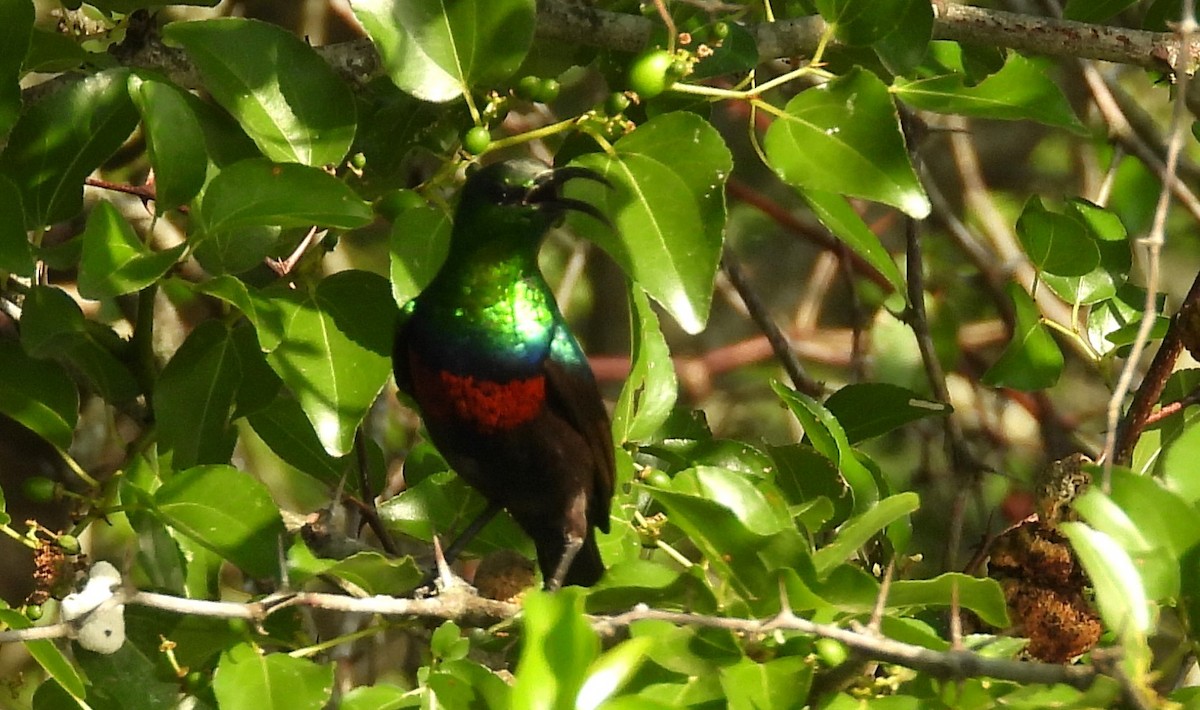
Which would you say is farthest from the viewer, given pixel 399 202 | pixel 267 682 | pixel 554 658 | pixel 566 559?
pixel 566 559

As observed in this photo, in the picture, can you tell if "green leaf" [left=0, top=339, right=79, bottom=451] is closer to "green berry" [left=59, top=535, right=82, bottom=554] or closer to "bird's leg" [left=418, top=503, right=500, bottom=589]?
"green berry" [left=59, top=535, right=82, bottom=554]

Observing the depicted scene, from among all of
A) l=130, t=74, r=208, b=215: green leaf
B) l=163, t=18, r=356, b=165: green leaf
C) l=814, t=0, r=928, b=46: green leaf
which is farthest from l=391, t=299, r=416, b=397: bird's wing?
l=814, t=0, r=928, b=46: green leaf

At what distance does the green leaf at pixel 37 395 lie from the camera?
1.70m

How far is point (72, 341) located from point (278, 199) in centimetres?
41

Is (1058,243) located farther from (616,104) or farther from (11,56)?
(11,56)

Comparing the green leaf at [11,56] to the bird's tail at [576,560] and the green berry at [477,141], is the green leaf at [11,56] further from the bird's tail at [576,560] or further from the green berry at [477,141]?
the bird's tail at [576,560]

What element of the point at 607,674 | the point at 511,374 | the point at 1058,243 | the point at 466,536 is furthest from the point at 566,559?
the point at 607,674

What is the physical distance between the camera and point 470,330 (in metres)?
1.73

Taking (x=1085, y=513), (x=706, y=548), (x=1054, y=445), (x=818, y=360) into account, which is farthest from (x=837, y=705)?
(x=818, y=360)

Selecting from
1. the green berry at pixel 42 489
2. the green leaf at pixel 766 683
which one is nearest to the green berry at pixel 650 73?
the green leaf at pixel 766 683

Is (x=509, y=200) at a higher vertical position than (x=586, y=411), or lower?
higher

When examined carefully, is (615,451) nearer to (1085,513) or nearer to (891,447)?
(1085,513)

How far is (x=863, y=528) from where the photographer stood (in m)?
1.24

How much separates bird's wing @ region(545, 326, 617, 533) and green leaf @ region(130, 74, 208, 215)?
498mm
